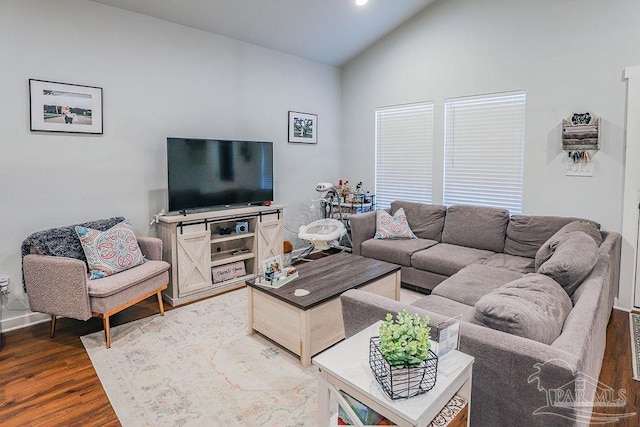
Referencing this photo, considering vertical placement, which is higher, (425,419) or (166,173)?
(166,173)

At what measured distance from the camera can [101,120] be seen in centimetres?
350

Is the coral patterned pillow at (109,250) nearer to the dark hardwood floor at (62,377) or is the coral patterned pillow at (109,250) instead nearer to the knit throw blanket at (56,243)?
the knit throw blanket at (56,243)

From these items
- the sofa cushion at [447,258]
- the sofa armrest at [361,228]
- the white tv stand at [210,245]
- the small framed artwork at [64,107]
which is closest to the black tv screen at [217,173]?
the white tv stand at [210,245]

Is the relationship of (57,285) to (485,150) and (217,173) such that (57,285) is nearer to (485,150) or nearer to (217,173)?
(217,173)

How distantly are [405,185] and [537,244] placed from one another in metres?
1.92

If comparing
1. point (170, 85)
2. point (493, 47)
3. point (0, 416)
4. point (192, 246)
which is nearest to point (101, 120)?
point (170, 85)

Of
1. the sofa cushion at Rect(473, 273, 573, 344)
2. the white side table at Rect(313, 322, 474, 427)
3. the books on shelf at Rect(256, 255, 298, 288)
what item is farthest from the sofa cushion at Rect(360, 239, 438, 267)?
the white side table at Rect(313, 322, 474, 427)

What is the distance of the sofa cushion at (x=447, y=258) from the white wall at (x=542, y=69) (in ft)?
2.98

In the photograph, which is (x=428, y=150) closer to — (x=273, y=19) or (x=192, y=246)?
(x=273, y=19)

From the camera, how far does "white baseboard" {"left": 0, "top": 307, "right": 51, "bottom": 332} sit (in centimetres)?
315

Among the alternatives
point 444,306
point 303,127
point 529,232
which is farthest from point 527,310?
point 303,127

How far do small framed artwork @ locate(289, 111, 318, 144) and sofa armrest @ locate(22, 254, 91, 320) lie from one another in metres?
3.19

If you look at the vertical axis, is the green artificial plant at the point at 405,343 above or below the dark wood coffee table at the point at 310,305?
above

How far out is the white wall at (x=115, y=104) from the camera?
3.09 m
